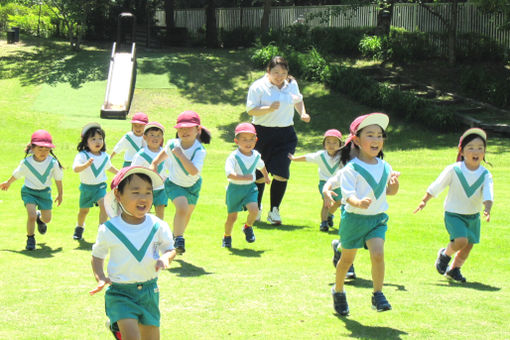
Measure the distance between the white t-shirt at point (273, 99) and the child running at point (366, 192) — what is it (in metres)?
4.46

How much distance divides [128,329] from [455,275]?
13.8ft

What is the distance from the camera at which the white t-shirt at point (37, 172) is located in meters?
9.54

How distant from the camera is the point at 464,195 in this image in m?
7.73

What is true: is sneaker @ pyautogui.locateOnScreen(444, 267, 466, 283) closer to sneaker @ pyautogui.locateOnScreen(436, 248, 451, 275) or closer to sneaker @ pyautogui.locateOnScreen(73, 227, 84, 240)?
sneaker @ pyautogui.locateOnScreen(436, 248, 451, 275)

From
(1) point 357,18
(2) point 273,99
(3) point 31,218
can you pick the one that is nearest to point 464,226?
(2) point 273,99

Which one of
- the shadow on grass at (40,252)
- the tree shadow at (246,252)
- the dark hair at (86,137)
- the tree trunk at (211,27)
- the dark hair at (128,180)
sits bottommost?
the shadow on grass at (40,252)

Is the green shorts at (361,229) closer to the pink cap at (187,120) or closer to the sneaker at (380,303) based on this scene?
the sneaker at (380,303)

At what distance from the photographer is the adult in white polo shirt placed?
10.7m

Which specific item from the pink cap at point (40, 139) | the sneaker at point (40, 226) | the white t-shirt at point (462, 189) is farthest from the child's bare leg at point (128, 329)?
the sneaker at point (40, 226)

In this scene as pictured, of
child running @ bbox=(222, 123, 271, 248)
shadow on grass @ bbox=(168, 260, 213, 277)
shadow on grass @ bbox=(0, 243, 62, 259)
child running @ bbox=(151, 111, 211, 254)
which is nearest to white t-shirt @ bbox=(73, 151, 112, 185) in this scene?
shadow on grass @ bbox=(0, 243, 62, 259)

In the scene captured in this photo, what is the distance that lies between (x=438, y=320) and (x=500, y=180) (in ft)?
35.2

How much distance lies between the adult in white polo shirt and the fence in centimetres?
1857

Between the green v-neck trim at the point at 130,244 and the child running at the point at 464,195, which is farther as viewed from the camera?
the child running at the point at 464,195

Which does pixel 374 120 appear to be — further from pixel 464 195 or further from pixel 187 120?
pixel 187 120
